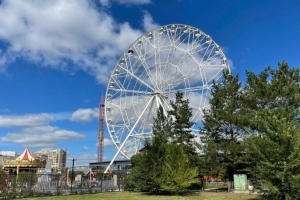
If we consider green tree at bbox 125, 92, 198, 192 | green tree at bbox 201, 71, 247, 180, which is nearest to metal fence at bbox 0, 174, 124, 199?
green tree at bbox 125, 92, 198, 192

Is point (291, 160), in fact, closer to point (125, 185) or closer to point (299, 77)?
point (299, 77)

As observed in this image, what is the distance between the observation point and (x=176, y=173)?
25578 millimetres

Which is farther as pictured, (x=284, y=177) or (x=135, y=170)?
(x=135, y=170)

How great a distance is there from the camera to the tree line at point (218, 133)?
25828mm

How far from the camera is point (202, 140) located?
106 feet

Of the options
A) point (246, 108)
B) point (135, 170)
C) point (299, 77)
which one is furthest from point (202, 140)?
point (299, 77)

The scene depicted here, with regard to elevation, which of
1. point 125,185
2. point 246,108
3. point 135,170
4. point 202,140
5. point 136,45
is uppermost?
point 136,45

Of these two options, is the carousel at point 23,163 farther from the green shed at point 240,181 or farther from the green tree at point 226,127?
the green shed at point 240,181

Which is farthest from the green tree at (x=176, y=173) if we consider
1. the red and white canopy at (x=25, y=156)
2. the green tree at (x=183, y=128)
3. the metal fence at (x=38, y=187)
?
the red and white canopy at (x=25, y=156)

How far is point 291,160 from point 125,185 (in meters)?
20.6

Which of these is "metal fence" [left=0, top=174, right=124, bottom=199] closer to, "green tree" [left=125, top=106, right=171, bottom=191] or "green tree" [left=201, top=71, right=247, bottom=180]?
"green tree" [left=125, top=106, right=171, bottom=191]

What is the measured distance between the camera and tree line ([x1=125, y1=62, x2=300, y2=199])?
84.7 ft

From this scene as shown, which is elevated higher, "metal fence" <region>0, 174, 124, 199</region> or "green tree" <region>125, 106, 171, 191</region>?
"green tree" <region>125, 106, 171, 191</region>

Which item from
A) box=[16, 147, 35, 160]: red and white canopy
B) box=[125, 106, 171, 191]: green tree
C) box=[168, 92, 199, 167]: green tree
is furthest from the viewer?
box=[16, 147, 35, 160]: red and white canopy
